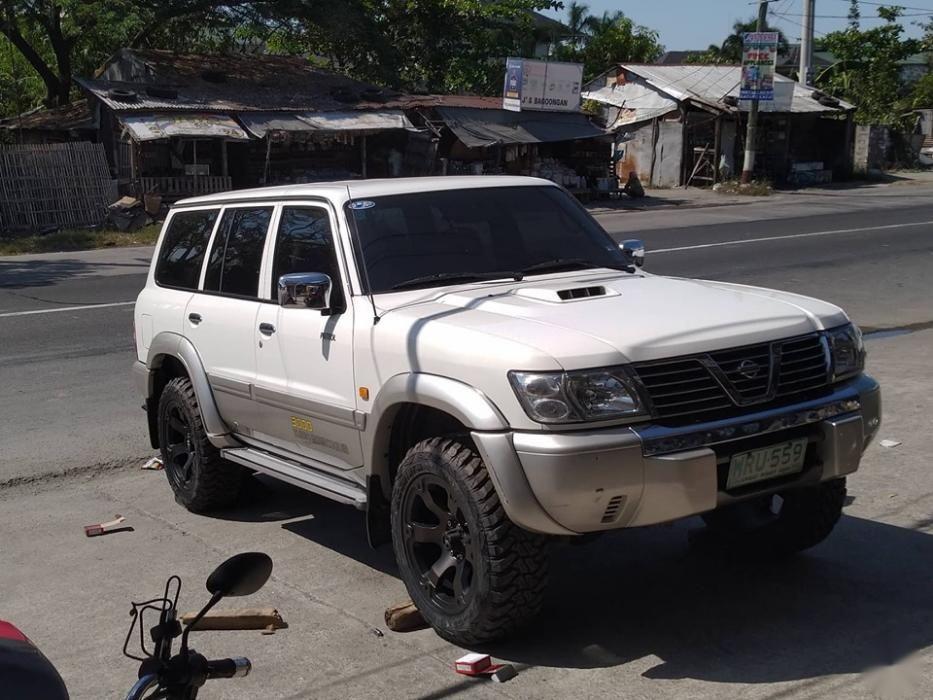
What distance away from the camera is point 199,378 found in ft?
20.3

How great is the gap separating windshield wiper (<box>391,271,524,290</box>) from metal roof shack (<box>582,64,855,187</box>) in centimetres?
3317

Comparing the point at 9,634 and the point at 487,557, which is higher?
the point at 9,634

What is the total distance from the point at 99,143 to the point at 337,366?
2328 cm

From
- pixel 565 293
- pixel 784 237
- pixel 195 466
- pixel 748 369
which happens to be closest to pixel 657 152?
pixel 784 237

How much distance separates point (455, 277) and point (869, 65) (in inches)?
2069

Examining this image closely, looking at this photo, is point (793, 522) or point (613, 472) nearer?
point (613, 472)

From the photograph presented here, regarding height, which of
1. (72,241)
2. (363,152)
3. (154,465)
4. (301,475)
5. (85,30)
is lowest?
(72,241)

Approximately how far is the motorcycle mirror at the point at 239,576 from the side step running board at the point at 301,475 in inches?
90.3

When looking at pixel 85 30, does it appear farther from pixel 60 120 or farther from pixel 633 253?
pixel 633 253

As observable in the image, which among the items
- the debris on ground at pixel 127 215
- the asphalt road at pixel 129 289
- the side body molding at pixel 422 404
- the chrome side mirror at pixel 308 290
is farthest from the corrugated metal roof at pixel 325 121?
the side body molding at pixel 422 404

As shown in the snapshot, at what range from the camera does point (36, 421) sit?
27.7 ft

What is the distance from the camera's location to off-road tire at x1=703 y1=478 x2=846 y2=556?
521cm

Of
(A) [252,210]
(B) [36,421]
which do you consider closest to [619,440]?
(A) [252,210]

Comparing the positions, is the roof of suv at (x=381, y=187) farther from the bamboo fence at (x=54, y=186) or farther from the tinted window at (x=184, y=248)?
the bamboo fence at (x=54, y=186)
